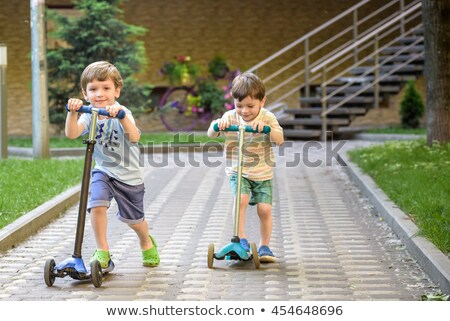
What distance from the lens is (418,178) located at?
38.7 feet

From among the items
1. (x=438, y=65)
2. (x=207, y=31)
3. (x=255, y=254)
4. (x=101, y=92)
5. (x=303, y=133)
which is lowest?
(x=255, y=254)

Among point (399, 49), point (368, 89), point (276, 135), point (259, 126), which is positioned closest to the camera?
point (259, 126)

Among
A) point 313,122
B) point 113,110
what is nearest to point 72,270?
point 113,110

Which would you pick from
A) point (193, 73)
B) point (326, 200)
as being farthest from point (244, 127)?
point (193, 73)

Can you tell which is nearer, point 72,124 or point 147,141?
point 72,124

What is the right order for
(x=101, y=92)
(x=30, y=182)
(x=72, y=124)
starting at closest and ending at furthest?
(x=72, y=124), (x=101, y=92), (x=30, y=182)

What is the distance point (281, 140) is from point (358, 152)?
30.1ft

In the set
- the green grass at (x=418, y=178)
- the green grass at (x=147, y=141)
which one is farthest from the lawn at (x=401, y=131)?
the green grass at (x=418, y=178)

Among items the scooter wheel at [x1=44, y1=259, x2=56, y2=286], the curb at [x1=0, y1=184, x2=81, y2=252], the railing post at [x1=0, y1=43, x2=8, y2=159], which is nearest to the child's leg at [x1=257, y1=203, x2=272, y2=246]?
the scooter wheel at [x1=44, y1=259, x2=56, y2=286]

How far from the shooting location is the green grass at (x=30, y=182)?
1003 centimetres

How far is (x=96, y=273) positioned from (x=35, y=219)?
287cm

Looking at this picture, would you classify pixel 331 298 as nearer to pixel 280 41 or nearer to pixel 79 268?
pixel 79 268

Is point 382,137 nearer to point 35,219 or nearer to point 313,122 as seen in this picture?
point 313,122

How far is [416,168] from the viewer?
13.1 metres
